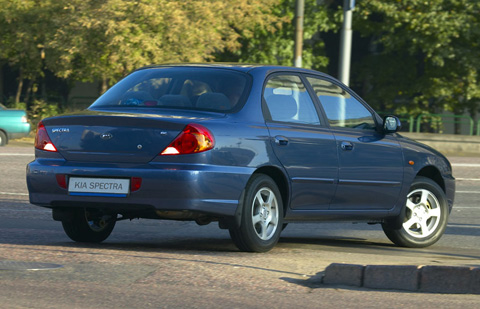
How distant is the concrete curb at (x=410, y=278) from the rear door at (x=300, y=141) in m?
1.71

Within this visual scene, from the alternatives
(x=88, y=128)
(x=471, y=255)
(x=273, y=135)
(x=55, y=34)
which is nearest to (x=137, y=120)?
(x=88, y=128)

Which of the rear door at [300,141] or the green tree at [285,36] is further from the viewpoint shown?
the green tree at [285,36]

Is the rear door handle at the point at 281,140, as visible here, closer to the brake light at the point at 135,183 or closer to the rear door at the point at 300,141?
the rear door at the point at 300,141

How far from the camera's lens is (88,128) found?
760cm

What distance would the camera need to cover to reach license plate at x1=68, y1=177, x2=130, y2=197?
7.38 m

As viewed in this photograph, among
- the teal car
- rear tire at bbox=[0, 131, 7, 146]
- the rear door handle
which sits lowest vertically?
rear tire at bbox=[0, 131, 7, 146]

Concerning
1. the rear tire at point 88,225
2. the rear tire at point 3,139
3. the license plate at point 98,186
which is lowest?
the rear tire at point 3,139

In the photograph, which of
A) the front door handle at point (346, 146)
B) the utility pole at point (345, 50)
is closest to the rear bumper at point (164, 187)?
the front door handle at point (346, 146)

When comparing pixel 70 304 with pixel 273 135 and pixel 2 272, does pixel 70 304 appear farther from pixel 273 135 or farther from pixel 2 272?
pixel 273 135

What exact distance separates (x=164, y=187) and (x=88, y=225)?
1431 millimetres

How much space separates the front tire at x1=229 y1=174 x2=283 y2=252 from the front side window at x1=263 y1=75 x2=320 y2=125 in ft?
2.04

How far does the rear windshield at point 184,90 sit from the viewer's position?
310 inches

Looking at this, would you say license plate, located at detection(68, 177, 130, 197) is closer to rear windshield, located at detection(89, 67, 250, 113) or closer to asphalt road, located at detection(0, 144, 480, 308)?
asphalt road, located at detection(0, 144, 480, 308)

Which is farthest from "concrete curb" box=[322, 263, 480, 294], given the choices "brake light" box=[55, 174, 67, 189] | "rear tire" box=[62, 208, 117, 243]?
"rear tire" box=[62, 208, 117, 243]
